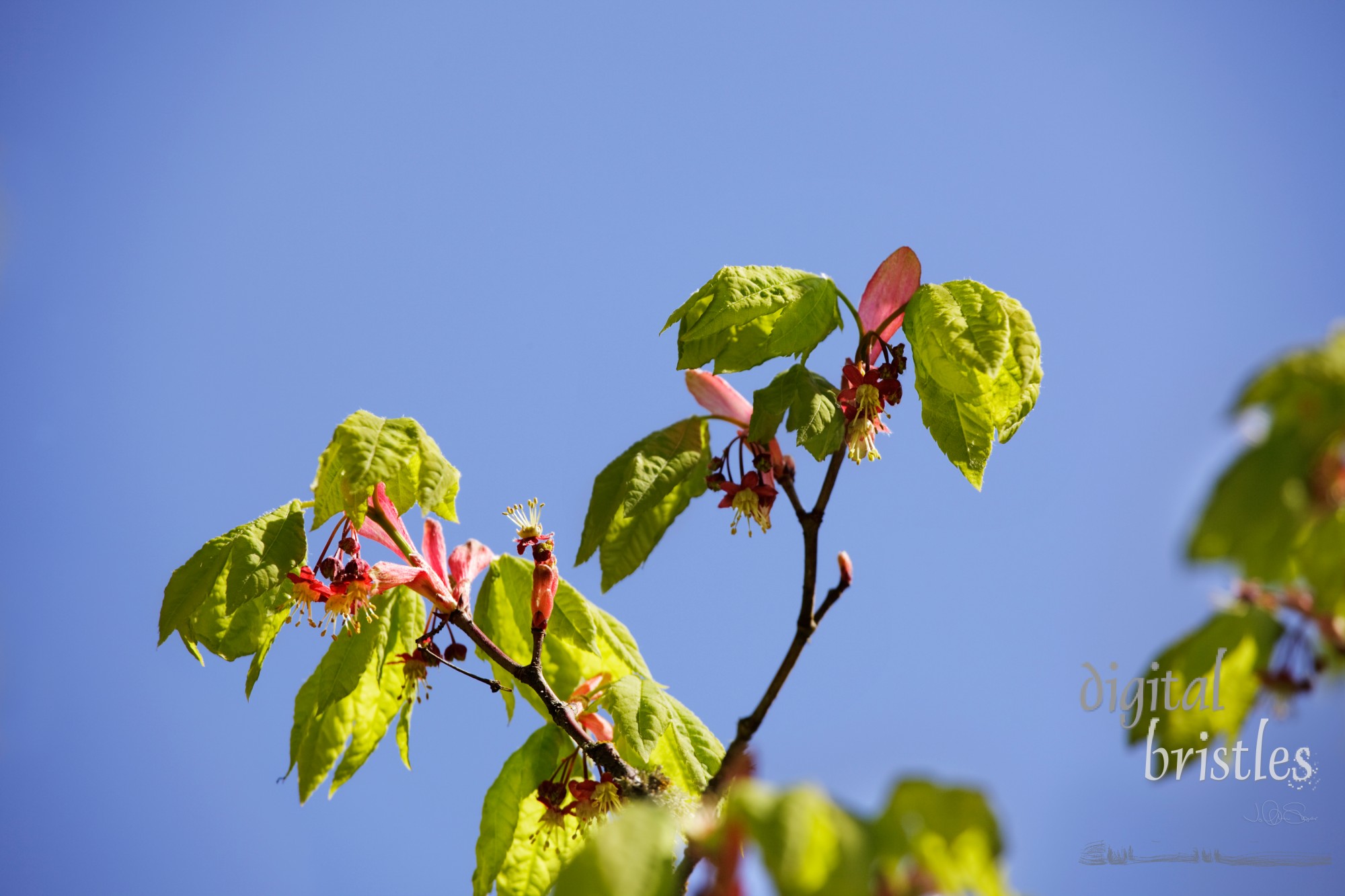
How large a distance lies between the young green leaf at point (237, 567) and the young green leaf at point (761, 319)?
494 mm

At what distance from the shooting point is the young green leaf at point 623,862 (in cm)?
58

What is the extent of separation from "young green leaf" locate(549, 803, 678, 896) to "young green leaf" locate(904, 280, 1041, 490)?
626 mm

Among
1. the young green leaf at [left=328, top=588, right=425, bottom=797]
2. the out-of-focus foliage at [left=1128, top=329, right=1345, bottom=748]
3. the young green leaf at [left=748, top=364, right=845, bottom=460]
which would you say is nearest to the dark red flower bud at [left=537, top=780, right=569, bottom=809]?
the young green leaf at [left=328, top=588, right=425, bottom=797]

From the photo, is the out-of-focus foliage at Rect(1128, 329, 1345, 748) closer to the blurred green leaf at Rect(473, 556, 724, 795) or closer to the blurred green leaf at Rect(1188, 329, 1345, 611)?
the blurred green leaf at Rect(1188, 329, 1345, 611)

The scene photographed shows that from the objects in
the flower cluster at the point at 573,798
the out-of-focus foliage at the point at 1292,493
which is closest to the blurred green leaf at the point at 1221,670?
the out-of-focus foliage at the point at 1292,493

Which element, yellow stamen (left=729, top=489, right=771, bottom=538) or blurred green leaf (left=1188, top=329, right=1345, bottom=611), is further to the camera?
yellow stamen (left=729, top=489, right=771, bottom=538)

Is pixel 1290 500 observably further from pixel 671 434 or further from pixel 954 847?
pixel 671 434

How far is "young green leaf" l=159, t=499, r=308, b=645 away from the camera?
1.20 metres

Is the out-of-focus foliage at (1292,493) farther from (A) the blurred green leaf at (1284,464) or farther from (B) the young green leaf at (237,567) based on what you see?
(B) the young green leaf at (237,567)

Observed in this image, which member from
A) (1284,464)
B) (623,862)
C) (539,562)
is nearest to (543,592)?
(539,562)

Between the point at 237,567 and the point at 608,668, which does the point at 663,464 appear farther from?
the point at 237,567

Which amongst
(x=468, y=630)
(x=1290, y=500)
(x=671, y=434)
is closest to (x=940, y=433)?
(x=671, y=434)

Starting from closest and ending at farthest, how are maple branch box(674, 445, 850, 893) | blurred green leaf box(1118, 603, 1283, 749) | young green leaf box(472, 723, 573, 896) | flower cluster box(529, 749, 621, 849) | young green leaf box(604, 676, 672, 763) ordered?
blurred green leaf box(1118, 603, 1283, 749) → maple branch box(674, 445, 850, 893) → young green leaf box(604, 676, 672, 763) → flower cluster box(529, 749, 621, 849) → young green leaf box(472, 723, 573, 896)

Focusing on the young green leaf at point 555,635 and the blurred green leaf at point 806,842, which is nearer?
the blurred green leaf at point 806,842
